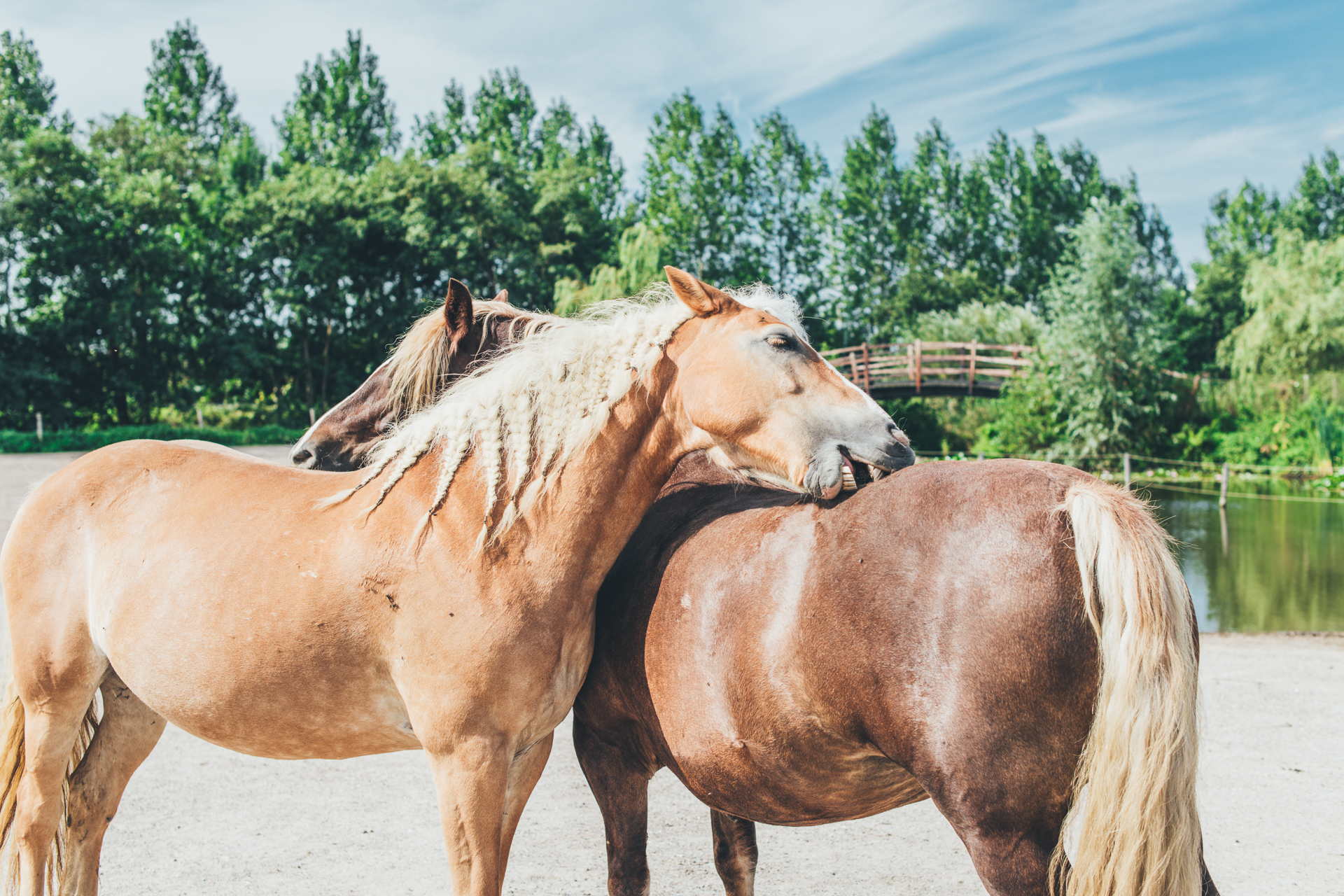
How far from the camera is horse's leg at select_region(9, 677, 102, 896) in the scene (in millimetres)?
2121

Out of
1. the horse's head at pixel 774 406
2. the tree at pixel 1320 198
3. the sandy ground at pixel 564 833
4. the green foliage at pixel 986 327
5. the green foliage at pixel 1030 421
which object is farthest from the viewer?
the tree at pixel 1320 198

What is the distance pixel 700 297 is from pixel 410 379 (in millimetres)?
1039

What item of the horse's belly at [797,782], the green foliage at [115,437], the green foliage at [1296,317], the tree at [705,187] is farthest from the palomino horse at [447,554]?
the tree at [705,187]

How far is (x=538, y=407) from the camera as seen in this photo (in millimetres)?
1877

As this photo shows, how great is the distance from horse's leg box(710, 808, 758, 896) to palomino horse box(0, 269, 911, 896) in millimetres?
780

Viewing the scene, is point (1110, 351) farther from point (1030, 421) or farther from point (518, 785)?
point (518, 785)

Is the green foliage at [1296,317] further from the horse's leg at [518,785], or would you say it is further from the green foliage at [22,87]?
the green foliage at [22,87]

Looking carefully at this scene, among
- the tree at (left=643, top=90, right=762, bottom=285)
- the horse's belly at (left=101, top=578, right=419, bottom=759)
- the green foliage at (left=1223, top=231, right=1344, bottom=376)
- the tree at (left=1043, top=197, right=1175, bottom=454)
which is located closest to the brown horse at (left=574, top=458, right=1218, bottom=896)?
the horse's belly at (left=101, top=578, right=419, bottom=759)

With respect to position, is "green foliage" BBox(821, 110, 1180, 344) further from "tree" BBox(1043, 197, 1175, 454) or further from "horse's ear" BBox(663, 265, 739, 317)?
"horse's ear" BBox(663, 265, 739, 317)

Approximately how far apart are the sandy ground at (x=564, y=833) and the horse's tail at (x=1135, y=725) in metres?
2.28

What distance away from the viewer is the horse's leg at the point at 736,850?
2488 millimetres

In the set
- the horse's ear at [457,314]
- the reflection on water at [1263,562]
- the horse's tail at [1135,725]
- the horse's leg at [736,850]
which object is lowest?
the reflection on water at [1263,562]

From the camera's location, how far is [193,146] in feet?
108

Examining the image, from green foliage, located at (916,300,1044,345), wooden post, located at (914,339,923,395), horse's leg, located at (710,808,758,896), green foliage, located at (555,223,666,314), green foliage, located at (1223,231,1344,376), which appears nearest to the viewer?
horse's leg, located at (710,808,758,896)
